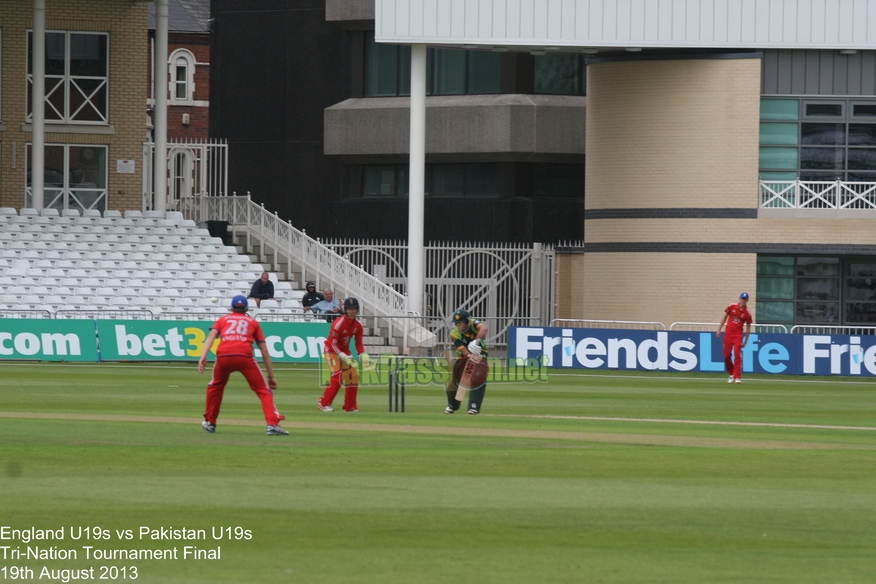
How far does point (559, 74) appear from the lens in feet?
143

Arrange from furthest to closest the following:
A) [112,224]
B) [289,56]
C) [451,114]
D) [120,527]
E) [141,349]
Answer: [289,56] < [451,114] < [112,224] < [141,349] < [120,527]

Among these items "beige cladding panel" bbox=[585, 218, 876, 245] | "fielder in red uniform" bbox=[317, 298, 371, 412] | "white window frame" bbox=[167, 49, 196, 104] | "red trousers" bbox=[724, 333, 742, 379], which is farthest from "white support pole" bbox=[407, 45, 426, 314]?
"white window frame" bbox=[167, 49, 196, 104]

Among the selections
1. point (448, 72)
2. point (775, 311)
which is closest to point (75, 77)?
point (448, 72)

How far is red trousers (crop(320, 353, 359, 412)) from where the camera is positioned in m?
20.1

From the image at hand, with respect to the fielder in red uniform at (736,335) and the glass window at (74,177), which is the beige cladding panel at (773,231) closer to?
the fielder in red uniform at (736,335)

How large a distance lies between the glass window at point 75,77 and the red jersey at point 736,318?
20172mm

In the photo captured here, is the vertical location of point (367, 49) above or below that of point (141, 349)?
above

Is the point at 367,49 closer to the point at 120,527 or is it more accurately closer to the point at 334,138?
the point at 334,138

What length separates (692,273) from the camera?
120ft

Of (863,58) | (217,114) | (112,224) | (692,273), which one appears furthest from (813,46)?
(217,114)

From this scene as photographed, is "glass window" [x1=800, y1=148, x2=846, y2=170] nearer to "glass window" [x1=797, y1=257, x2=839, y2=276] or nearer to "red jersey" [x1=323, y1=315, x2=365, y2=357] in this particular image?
"glass window" [x1=797, y1=257, x2=839, y2=276]

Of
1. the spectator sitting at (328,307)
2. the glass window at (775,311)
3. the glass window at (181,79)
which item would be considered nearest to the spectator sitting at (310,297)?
the spectator sitting at (328,307)

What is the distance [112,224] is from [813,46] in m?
18.2

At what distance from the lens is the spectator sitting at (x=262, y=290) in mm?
33938
